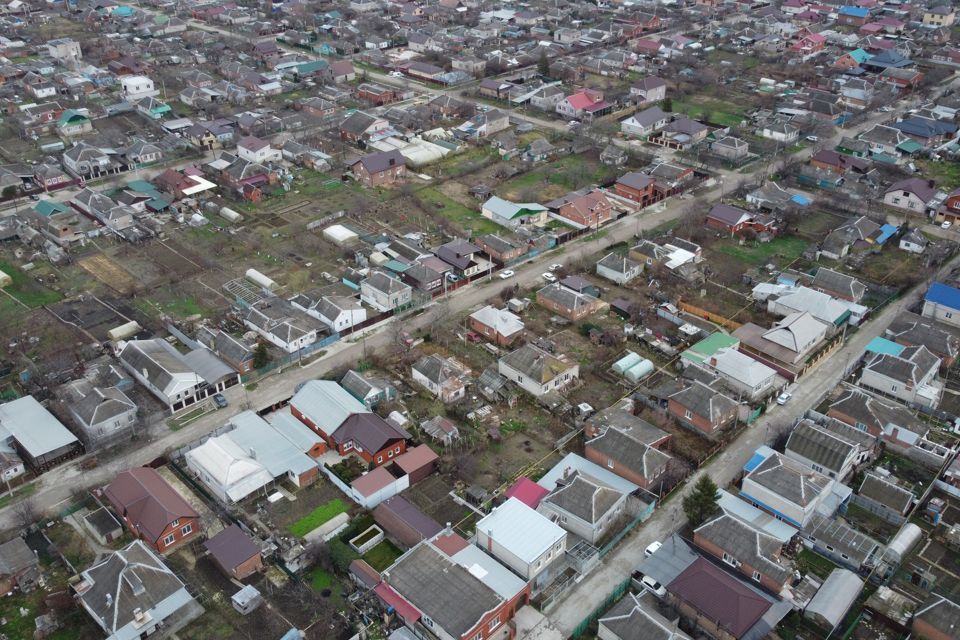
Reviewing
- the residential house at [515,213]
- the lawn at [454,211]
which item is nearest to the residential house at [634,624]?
the residential house at [515,213]

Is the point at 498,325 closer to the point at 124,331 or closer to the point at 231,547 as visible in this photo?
the point at 231,547

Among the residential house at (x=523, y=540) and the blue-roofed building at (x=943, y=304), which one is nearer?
the residential house at (x=523, y=540)

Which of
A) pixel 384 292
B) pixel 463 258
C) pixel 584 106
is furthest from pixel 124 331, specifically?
pixel 584 106

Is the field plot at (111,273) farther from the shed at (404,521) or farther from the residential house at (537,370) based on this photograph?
the shed at (404,521)

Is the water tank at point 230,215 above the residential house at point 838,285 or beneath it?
beneath

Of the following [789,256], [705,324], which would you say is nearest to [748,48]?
[789,256]

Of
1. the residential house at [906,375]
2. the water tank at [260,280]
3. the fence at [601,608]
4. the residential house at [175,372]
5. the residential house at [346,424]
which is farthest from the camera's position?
the water tank at [260,280]
